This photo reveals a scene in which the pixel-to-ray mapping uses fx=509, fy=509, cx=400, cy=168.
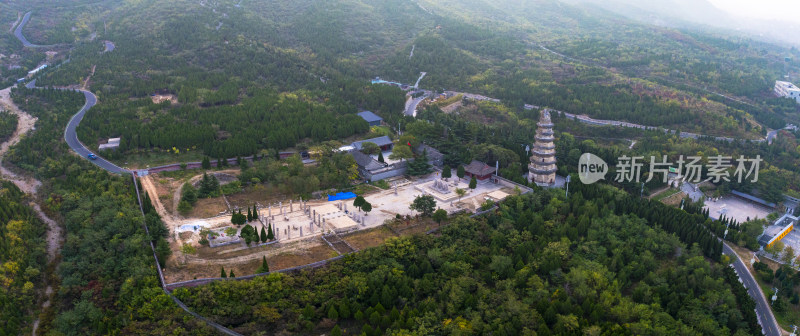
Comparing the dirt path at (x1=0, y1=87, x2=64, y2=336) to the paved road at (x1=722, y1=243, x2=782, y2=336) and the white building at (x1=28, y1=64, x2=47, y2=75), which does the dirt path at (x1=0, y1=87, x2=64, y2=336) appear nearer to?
the white building at (x1=28, y1=64, x2=47, y2=75)

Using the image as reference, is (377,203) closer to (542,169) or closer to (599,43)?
(542,169)

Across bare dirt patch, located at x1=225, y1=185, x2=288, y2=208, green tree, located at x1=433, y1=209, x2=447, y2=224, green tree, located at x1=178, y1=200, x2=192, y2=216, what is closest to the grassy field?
green tree, located at x1=433, y1=209, x2=447, y2=224

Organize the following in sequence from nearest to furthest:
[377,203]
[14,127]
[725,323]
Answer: [725,323] → [377,203] → [14,127]

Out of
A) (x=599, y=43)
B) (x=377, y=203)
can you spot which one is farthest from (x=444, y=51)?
(x=377, y=203)

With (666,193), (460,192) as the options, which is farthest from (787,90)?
(460,192)

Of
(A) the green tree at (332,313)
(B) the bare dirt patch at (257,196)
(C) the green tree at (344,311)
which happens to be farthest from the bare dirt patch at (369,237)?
(B) the bare dirt patch at (257,196)

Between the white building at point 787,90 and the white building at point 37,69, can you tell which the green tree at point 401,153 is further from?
the white building at point 787,90

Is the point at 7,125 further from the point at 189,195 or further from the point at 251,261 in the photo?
the point at 251,261
